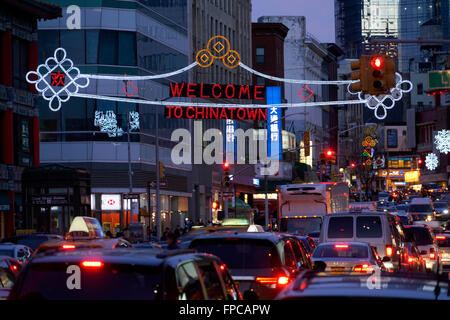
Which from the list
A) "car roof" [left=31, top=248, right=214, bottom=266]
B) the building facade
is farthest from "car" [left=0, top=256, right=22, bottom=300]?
the building facade

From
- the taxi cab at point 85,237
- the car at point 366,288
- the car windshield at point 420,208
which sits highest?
the car at point 366,288

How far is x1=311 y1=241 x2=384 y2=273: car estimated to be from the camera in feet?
67.8

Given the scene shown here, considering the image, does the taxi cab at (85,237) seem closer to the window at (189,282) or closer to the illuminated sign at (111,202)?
the window at (189,282)

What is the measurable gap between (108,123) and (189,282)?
2239 inches

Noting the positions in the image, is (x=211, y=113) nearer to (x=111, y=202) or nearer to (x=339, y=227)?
(x=111, y=202)

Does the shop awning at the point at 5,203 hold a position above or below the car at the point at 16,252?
above

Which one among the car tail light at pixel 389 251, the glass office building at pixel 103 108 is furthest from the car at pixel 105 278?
the glass office building at pixel 103 108

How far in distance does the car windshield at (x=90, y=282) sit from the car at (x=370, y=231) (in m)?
17.7

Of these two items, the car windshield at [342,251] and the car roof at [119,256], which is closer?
the car roof at [119,256]

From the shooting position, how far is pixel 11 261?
17.3 m

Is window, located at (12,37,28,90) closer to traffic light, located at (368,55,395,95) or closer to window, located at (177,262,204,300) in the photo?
traffic light, located at (368,55,395,95)

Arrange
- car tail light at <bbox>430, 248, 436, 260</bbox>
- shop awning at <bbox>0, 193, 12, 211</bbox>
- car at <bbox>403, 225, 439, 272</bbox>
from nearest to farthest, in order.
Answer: car at <bbox>403, 225, 439, 272</bbox> < car tail light at <bbox>430, 248, 436, 260</bbox> < shop awning at <bbox>0, 193, 12, 211</bbox>

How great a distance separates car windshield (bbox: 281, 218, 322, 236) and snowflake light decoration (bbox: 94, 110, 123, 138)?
27355 mm

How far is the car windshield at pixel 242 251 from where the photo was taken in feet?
48.2
